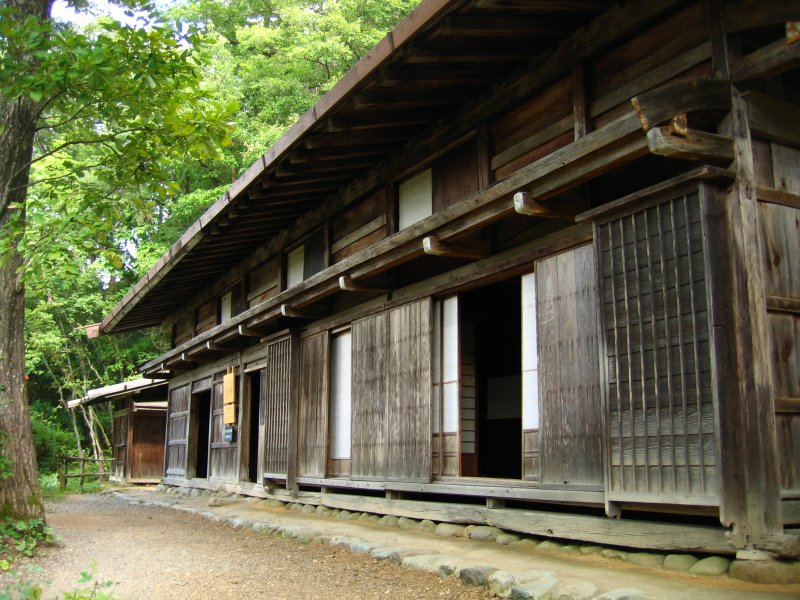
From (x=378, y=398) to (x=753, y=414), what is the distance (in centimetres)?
531

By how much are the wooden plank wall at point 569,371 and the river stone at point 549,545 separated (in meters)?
0.54

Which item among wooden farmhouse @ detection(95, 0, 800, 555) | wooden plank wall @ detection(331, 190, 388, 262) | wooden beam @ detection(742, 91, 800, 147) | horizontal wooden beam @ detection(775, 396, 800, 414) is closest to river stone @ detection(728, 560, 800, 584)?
wooden farmhouse @ detection(95, 0, 800, 555)

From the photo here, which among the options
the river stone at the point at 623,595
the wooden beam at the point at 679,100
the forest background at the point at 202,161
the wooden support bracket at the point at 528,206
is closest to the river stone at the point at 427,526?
the river stone at the point at 623,595

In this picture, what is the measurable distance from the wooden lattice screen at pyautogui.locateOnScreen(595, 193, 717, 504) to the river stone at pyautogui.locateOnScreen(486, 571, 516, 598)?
1.01m

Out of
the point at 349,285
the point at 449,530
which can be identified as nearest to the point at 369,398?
the point at 349,285

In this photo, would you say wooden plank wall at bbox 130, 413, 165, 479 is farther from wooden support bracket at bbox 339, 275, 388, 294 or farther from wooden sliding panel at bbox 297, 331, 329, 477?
wooden support bracket at bbox 339, 275, 388, 294

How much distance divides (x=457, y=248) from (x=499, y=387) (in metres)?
4.88

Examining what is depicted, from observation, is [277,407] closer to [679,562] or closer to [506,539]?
[506,539]

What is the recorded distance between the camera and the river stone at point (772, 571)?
4512mm

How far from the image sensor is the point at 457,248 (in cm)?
742

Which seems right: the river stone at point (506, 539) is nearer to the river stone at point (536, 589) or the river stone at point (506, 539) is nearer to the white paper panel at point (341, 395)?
the river stone at point (536, 589)

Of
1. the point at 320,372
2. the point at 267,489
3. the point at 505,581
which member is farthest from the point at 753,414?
the point at 267,489

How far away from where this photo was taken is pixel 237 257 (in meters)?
14.4

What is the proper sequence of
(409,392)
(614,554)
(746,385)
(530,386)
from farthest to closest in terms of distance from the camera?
1. (409,392)
2. (530,386)
3. (614,554)
4. (746,385)
